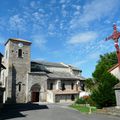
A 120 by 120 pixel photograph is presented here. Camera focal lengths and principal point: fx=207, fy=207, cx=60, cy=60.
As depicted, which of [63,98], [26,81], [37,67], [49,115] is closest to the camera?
[49,115]

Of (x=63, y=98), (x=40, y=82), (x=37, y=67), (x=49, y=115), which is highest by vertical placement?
(x=37, y=67)

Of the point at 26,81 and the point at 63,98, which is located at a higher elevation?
the point at 26,81

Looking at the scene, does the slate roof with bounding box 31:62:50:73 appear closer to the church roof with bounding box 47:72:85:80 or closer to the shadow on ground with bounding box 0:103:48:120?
the church roof with bounding box 47:72:85:80

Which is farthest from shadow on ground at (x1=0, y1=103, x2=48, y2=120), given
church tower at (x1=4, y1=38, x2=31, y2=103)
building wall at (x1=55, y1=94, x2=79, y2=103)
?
building wall at (x1=55, y1=94, x2=79, y2=103)

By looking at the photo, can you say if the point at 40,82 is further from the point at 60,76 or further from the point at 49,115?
the point at 49,115

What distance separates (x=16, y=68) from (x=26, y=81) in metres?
3.66

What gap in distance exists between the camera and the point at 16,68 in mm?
46062

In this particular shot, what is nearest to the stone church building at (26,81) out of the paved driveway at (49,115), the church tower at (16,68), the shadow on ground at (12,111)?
the church tower at (16,68)

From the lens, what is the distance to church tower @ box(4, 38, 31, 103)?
4431 cm

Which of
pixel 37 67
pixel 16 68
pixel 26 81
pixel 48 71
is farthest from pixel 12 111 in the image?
pixel 48 71

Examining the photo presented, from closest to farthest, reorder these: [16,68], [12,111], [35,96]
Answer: [12,111] < [16,68] < [35,96]

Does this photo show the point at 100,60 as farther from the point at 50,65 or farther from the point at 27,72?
the point at 27,72

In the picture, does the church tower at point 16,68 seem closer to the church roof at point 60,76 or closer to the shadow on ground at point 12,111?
the church roof at point 60,76

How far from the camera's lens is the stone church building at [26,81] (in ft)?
147
